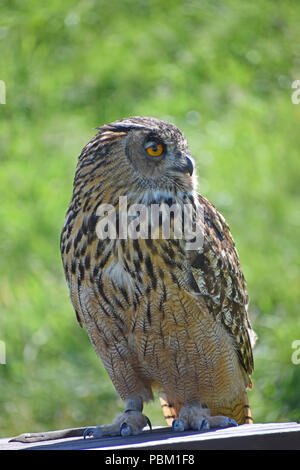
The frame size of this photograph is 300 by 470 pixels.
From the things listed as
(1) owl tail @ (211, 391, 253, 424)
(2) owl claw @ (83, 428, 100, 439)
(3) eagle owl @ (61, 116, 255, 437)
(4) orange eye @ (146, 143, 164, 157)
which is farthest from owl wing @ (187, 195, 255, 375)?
(2) owl claw @ (83, 428, 100, 439)

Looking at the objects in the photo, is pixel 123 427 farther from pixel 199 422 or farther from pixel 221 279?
pixel 221 279

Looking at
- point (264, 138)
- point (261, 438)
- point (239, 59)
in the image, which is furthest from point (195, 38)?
point (261, 438)

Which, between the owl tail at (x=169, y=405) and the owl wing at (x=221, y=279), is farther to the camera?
the owl tail at (x=169, y=405)

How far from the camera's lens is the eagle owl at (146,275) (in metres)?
3.00

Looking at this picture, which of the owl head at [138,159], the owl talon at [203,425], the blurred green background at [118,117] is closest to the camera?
the owl talon at [203,425]

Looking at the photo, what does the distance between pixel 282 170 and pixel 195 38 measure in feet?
5.39

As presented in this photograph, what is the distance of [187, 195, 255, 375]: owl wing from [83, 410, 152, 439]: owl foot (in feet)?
1.74

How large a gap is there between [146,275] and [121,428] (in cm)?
60

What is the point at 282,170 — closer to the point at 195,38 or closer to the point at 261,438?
the point at 195,38

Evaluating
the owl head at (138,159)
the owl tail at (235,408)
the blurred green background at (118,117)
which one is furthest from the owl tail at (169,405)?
the blurred green background at (118,117)

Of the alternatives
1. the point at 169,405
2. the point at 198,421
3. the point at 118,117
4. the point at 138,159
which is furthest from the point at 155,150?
the point at 118,117

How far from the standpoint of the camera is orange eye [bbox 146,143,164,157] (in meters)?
3.07

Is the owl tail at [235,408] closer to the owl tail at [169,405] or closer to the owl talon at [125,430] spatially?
the owl tail at [169,405]

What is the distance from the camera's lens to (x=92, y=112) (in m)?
6.66
